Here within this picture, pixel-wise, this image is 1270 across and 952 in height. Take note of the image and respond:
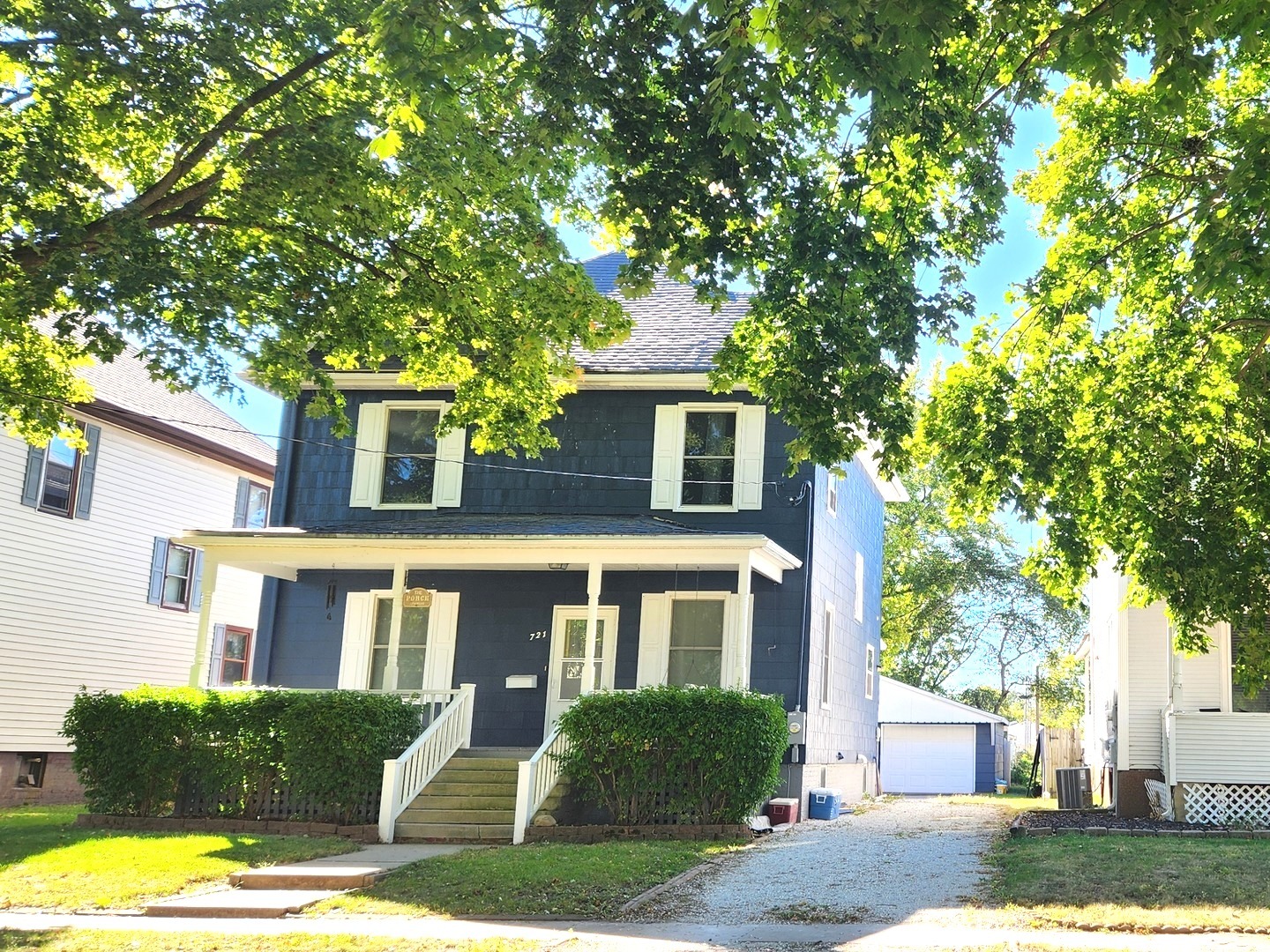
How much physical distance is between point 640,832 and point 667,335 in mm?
8854

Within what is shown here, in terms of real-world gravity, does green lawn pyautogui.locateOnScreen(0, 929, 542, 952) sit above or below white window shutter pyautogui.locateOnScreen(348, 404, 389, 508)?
below

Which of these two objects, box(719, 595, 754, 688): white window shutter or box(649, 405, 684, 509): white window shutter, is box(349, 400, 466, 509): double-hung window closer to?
box(649, 405, 684, 509): white window shutter

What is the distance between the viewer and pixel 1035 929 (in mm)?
9172

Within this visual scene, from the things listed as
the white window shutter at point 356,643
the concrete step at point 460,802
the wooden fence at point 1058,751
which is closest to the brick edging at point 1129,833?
the concrete step at point 460,802

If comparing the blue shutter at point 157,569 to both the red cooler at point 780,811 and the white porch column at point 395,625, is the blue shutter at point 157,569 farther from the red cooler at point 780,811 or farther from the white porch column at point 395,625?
the red cooler at point 780,811

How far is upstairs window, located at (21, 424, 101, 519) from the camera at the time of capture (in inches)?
832

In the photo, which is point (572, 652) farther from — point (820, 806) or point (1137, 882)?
point (1137, 882)

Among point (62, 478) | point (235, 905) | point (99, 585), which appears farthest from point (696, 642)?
point (62, 478)

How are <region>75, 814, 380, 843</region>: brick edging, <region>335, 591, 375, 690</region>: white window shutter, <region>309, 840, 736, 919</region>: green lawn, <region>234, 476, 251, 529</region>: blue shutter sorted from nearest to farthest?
<region>309, 840, 736, 919</region>: green lawn, <region>75, 814, 380, 843</region>: brick edging, <region>335, 591, 375, 690</region>: white window shutter, <region>234, 476, 251, 529</region>: blue shutter

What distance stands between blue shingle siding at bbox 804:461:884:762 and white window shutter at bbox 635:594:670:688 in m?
2.22

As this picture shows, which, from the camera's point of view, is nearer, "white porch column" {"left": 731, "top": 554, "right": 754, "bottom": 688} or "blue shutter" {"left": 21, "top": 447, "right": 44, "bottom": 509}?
"white porch column" {"left": 731, "top": 554, "right": 754, "bottom": 688}

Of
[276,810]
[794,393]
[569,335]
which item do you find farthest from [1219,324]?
[276,810]

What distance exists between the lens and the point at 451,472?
2081 centimetres

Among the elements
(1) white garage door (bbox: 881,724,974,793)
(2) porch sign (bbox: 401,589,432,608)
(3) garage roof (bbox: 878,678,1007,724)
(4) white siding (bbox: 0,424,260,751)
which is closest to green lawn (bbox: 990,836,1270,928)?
(2) porch sign (bbox: 401,589,432,608)
